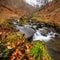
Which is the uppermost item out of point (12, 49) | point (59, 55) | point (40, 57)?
point (12, 49)

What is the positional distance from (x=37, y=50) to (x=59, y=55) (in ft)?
10.3

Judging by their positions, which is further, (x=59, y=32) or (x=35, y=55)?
(x=59, y=32)

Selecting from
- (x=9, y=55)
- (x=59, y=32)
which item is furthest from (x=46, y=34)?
(x=9, y=55)

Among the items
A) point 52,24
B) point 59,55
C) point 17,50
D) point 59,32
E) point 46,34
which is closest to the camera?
point 17,50

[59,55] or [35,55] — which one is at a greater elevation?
[35,55]

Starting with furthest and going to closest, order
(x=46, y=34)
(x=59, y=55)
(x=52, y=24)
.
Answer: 1. (x=52, y=24)
2. (x=46, y=34)
3. (x=59, y=55)

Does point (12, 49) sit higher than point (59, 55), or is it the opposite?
point (12, 49)

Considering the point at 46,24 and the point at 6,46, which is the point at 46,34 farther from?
the point at 6,46

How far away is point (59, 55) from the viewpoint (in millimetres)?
10227

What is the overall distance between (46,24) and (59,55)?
37.2 ft

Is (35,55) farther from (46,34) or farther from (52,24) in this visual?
(52,24)

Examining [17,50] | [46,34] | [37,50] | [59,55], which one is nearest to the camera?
[17,50]

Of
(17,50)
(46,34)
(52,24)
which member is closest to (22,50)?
(17,50)

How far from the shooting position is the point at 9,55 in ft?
22.1
